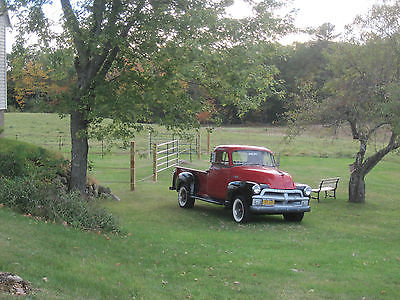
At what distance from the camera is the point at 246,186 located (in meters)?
12.7

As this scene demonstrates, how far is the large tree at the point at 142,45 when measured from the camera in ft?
35.3

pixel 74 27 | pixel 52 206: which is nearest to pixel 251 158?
pixel 74 27

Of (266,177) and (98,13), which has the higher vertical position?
(98,13)

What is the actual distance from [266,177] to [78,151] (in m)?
4.85

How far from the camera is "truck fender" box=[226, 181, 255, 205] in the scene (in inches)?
498

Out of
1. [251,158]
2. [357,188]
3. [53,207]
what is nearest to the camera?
[53,207]

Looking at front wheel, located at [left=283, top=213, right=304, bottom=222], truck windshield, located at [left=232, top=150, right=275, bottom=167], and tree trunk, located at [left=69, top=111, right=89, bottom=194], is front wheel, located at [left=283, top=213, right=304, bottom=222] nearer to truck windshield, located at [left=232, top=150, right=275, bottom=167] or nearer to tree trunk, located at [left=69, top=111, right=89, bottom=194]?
truck windshield, located at [left=232, top=150, right=275, bottom=167]

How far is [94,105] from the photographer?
1170cm

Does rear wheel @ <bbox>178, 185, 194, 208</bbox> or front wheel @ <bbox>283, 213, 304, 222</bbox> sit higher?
rear wheel @ <bbox>178, 185, 194, 208</bbox>

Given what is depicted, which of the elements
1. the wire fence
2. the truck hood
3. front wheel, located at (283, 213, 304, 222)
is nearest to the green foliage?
the wire fence

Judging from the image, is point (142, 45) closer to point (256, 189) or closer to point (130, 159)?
point (256, 189)

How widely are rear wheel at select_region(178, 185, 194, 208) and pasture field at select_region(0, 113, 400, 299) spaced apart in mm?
308

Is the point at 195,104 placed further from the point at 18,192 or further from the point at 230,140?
the point at 230,140

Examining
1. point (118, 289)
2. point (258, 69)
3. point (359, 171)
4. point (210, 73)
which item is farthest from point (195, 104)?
point (359, 171)
